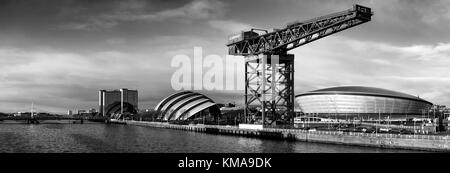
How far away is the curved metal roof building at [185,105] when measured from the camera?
17400 centimetres

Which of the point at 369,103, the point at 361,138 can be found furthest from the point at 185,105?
the point at 361,138

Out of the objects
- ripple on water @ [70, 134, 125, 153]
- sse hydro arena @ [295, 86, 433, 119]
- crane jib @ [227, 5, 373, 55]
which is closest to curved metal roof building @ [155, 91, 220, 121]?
sse hydro arena @ [295, 86, 433, 119]

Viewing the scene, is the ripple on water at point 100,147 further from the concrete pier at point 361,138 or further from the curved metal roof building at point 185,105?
the curved metal roof building at point 185,105

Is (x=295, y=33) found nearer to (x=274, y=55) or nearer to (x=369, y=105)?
(x=274, y=55)

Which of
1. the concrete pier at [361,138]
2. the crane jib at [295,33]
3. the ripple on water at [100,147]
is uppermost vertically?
the crane jib at [295,33]

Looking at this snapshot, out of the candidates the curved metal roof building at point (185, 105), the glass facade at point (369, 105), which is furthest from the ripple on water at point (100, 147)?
the glass facade at point (369, 105)

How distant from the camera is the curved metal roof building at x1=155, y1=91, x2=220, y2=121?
571 ft

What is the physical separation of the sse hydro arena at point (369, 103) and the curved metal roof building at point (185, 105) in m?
47.0

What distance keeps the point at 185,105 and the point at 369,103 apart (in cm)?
7457

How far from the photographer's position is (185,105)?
177250 mm

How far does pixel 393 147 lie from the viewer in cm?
5938

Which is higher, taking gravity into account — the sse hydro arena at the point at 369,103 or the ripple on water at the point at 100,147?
the sse hydro arena at the point at 369,103
